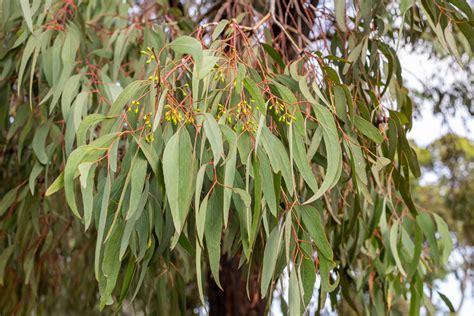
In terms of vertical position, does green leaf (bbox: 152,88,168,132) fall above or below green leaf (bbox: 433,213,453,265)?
above

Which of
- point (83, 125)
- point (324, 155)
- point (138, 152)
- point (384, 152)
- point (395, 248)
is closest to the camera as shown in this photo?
point (138, 152)

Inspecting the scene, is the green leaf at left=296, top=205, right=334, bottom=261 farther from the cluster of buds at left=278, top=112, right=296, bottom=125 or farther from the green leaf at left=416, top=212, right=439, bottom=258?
the green leaf at left=416, top=212, right=439, bottom=258

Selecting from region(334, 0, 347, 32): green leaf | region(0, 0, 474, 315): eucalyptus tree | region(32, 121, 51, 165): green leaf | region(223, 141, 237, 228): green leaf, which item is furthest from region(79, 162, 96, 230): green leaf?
region(334, 0, 347, 32): green leaf

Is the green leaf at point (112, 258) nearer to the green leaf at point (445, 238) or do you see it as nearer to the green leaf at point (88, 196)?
the green leaf at point (88, 196)

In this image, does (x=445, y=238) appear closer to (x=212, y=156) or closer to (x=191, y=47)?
(x=212, y=156)

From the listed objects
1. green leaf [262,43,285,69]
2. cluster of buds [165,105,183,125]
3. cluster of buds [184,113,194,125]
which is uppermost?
→ green leaf [262,43,285,69]

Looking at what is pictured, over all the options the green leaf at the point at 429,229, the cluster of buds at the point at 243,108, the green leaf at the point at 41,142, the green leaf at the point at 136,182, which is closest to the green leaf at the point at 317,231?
the cluster of buds at the point at 243,108

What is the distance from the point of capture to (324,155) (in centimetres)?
182

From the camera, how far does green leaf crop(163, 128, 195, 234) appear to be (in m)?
1.42

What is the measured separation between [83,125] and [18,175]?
120cm

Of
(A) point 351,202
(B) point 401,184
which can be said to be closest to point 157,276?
Result: (A) point 351,202

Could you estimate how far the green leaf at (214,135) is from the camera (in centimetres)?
145

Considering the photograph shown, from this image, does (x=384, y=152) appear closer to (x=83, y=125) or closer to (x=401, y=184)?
(x=401, y=184)

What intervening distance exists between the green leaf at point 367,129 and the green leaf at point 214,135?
440 millimetres
